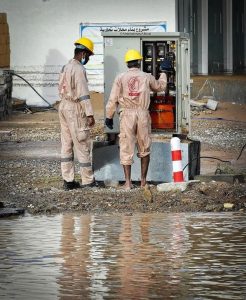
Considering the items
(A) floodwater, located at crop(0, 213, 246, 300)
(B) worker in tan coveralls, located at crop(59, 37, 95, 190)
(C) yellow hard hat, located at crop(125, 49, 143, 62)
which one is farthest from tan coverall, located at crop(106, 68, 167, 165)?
(A) floodwater, located at crop(0, 213, 246, 300)

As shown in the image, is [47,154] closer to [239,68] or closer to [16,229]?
[16,229]

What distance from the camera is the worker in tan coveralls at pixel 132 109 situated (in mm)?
16172

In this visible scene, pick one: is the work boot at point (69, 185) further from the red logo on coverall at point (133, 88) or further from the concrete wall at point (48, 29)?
the concrete wall at point (48, 29)

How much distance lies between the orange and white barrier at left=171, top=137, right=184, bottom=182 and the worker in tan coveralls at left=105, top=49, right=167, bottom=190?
0.42 metres

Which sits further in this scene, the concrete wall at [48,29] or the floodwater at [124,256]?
the concrete wall at [48,29]

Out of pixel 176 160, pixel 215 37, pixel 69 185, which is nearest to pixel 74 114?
pixel 69 185

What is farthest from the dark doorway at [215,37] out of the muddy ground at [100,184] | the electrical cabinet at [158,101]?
the electrical cabinet at [158,101]

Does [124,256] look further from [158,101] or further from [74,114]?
[158,101]

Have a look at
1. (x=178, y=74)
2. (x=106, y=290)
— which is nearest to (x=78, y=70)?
(x=178, y=74)

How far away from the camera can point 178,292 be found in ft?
29.8

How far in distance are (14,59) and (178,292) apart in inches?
932

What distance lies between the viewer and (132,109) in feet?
53.3

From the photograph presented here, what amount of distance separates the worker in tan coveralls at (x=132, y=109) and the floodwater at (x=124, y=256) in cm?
241

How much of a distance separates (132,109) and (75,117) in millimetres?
761
